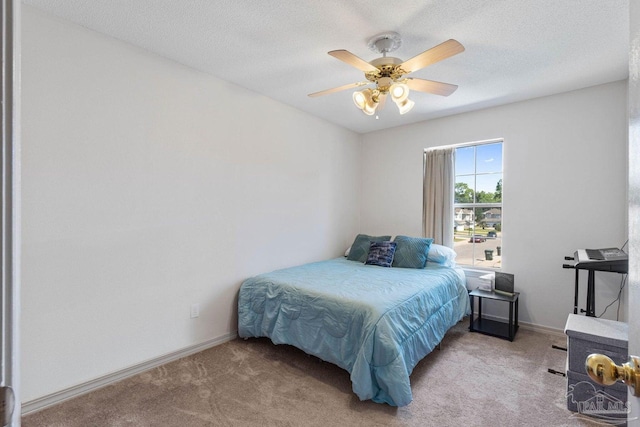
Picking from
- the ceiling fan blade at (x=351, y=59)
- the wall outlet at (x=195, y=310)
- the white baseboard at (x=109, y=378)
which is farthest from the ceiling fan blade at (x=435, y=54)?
the white baseboard at (x=109, y=378)

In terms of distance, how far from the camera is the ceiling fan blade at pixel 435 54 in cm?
180

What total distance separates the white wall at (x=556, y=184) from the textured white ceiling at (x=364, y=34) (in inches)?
13.8

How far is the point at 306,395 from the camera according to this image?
217 centimetres

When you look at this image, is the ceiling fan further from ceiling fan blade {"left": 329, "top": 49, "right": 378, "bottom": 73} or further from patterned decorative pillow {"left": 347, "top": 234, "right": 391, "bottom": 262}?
patterned decorative pillow {"left": 347, "top": 234, "right": 391, "bottom": 262}

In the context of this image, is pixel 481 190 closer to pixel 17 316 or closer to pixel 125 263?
pixel 125 263

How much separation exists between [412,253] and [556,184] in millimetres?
1686

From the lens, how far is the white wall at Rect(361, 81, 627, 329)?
298 centimetres

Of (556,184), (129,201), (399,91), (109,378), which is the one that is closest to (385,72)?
(399,91)

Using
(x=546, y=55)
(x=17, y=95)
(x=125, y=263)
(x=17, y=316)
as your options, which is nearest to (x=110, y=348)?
(x=125, y=263)

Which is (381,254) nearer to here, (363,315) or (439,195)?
(439,195)

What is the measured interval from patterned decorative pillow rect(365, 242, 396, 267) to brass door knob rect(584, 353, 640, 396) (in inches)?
119

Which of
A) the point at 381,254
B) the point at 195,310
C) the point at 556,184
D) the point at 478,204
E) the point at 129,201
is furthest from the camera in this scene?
the point at 478,204

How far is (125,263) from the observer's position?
7.77ft

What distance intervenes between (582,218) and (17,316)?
4159 millimetres
